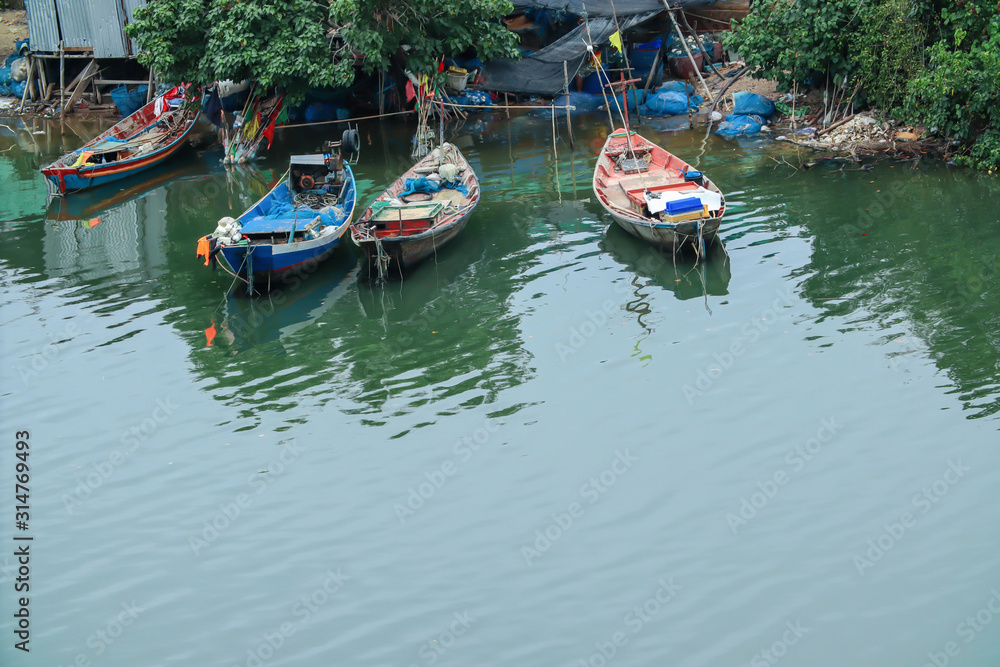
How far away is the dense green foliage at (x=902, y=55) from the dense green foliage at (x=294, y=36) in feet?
21.0

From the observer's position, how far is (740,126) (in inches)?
810

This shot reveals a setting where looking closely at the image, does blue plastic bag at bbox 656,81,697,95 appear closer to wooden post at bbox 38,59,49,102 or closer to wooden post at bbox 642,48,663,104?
wooden post at bbox 642,48,663,104

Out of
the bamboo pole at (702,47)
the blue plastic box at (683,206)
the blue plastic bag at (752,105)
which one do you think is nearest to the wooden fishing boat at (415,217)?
the blue plastic box at (683,206)

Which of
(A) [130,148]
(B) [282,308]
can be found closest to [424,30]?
(A) [130,148]

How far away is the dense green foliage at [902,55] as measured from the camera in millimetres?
15906

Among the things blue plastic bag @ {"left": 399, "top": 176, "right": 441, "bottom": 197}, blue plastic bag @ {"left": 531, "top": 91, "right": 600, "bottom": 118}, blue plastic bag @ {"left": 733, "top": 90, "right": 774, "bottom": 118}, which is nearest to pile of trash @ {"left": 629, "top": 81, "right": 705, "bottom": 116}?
blue plastic bag @ {"left": 531, "top": 91, "right": 600, "bottom": 118}

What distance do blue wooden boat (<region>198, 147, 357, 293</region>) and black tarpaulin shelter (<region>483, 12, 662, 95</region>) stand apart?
25.6ft

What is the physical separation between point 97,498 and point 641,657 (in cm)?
592

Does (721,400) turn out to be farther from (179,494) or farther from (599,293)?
(179,494)

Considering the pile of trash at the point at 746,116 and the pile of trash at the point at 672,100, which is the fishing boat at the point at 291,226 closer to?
the pile of trash at the point at 746,116

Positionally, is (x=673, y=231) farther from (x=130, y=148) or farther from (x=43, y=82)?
(x=43, y=82)

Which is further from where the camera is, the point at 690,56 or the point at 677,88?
the point at 677,88

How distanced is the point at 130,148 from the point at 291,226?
9.11m

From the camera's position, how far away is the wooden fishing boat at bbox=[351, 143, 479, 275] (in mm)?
13422
